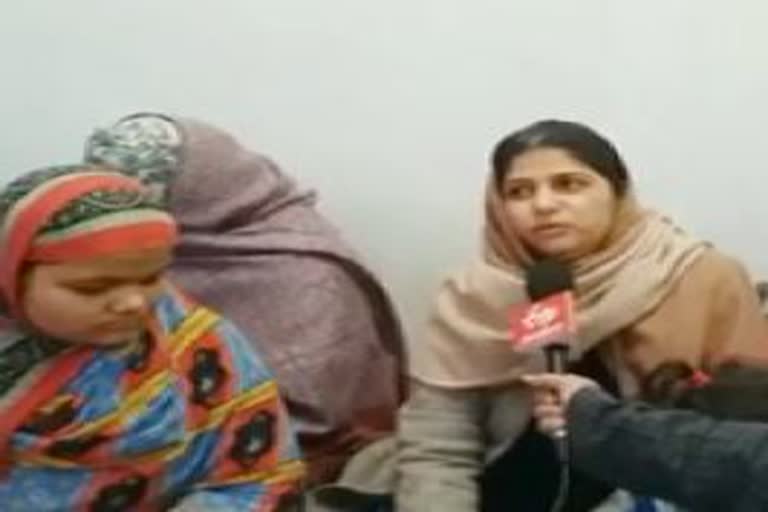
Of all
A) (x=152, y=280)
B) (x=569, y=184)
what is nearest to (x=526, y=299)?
(x=569, y=184)

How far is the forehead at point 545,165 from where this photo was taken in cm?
160

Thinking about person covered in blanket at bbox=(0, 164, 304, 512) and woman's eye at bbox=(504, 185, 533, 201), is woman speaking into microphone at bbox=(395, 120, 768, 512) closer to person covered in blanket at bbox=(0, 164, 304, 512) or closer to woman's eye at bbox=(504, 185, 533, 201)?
woman's eye at bbox=(504, 185, 533, 201)

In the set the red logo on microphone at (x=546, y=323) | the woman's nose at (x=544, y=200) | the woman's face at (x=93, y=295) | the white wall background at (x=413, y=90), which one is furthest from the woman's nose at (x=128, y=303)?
the white wall background at (x=413, y=90)

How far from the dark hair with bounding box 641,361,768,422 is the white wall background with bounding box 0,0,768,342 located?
1.81ft

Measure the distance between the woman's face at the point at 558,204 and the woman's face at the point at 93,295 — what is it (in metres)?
0.44

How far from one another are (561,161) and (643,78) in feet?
1.54

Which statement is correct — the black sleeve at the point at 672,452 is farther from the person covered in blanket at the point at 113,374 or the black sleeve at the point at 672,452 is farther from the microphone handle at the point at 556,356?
the person covered in blanket at the point at 113,374

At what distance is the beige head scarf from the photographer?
5.17 ft

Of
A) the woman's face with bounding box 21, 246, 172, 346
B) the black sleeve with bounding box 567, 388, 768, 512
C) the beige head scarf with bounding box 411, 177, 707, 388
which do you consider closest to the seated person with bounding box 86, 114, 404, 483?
the beige head scarf with bounding box 411, 177, 707, 388

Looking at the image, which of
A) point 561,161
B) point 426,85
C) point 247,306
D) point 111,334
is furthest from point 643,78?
point 111,334

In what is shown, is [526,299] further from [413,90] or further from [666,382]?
[413,90]

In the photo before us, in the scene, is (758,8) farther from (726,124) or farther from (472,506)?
(472,506)

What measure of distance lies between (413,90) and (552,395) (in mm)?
801

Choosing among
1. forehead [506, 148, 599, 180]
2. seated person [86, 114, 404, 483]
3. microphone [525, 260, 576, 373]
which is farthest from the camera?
seated person [86, 114, 404, 483]
